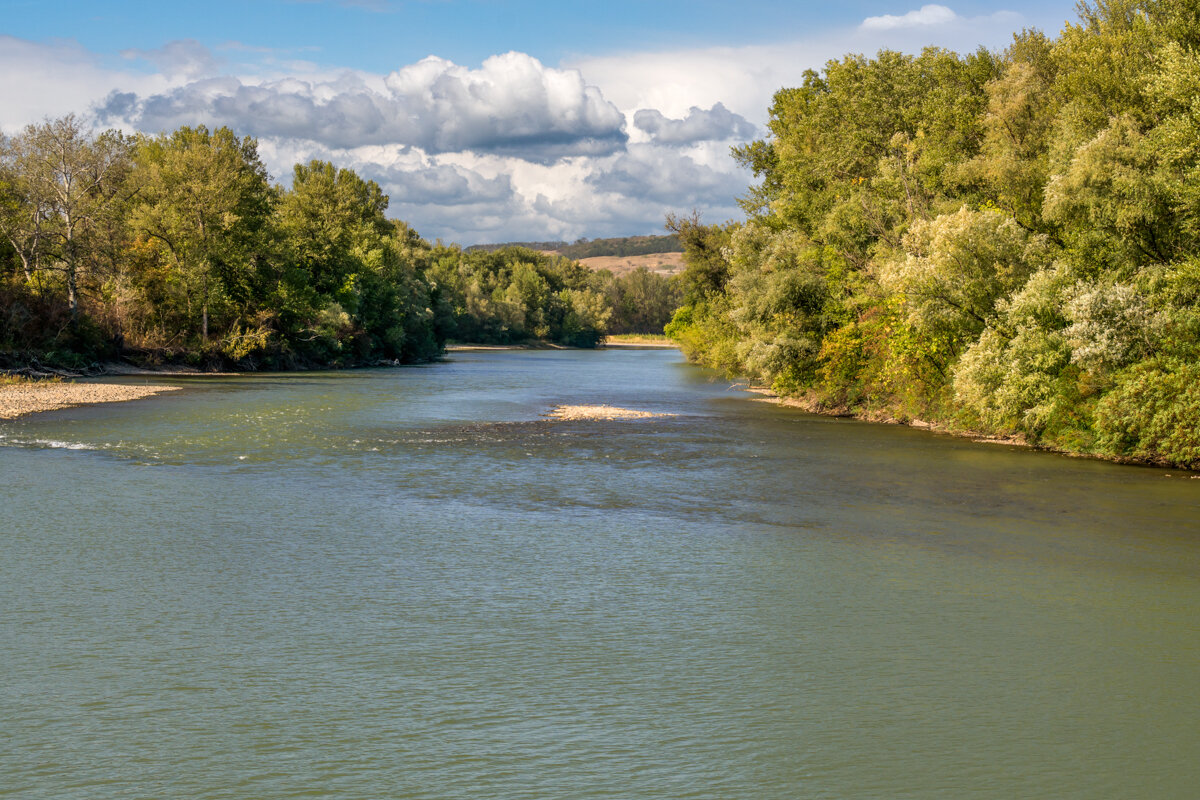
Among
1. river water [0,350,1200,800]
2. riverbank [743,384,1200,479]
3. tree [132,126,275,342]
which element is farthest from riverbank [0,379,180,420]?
riverbank [743,384,1200,479]

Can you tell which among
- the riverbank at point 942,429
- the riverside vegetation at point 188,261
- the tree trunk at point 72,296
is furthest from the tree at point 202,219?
the riverbank at point 942,429

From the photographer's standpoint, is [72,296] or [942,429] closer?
[942,429]

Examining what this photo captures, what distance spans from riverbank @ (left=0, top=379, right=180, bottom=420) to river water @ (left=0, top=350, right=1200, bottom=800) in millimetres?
15882

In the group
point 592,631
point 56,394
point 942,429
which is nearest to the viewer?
point 592,631

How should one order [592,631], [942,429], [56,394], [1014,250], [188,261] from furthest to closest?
[188,261]
[56,394]
[942,429]
[1014,250]
[592,631]

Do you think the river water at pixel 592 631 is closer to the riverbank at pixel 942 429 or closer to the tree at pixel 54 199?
the riverbank at pixel 942 429

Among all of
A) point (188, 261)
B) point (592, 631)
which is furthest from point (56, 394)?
point (592, 631)

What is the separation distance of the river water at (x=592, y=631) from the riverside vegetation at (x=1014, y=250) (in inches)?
150

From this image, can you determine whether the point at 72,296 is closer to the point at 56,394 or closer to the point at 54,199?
the point at 54,199

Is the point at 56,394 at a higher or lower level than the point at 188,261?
lower

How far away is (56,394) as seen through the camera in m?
49.4

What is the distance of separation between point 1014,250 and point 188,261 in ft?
207

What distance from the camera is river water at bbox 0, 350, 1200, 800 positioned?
9.62 m

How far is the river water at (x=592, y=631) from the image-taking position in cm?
962
